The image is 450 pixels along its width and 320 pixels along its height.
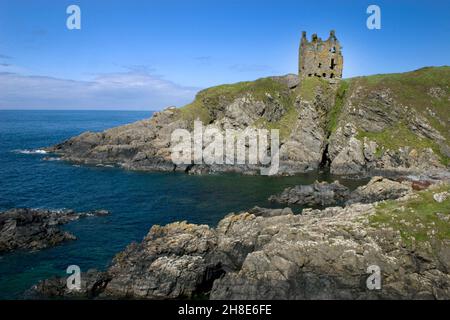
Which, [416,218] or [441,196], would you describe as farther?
[441,196]

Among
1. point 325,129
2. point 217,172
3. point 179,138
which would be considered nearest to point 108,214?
point 217,172

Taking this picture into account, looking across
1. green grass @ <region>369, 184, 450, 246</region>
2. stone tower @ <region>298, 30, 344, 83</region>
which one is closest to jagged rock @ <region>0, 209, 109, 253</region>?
green grass @ <region>369, 184, 450, 246</region>

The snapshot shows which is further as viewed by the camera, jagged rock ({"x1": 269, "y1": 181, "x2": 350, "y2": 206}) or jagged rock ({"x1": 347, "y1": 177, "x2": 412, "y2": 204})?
jagged rock ({"x1": 269, "y1": 181, "x2": 350, "y2": 206})

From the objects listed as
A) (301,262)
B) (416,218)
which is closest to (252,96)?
(416,218)

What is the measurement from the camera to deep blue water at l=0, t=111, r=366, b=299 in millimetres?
49562

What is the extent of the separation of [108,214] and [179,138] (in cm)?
5082

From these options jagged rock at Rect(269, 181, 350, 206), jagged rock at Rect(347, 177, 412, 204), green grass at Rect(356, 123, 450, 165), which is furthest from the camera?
green grass at Rect(356, 123, 450, 165)

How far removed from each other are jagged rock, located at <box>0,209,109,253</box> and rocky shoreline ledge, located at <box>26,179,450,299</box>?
503 inches

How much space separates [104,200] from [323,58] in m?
89.1

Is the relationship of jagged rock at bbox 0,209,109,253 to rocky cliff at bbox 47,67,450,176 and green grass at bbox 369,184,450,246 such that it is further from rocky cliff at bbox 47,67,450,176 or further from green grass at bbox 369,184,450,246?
rocky cliff at bbox 47,67,450,176

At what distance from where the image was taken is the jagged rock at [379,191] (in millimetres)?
73562

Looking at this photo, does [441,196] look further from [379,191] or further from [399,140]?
[399,140]

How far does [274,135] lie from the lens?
115375mm

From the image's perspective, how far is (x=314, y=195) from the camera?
3051 inches
